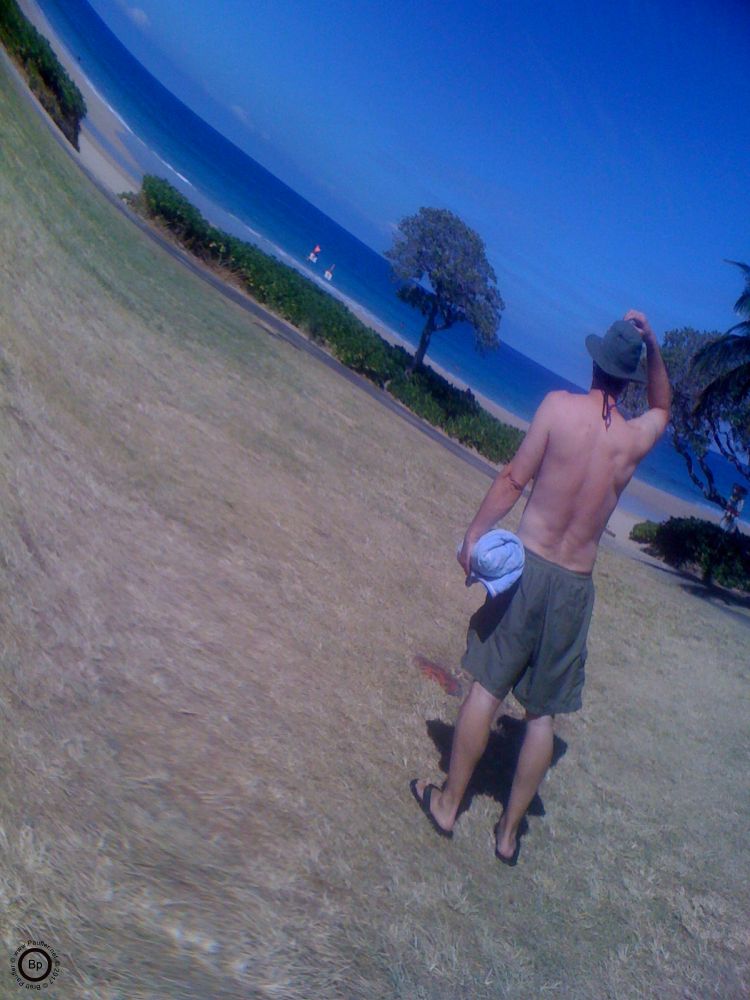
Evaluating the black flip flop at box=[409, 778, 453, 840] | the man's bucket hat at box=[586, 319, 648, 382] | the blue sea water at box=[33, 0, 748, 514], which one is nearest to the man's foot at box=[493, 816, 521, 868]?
the black flip flop at box=[409, 778, 453, 840]

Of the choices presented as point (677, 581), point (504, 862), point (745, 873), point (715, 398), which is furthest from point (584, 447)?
point (715, 398)

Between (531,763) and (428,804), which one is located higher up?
→ (531,763)

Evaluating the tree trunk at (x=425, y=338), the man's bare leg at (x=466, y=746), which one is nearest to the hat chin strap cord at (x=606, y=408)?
the man's bare leg at (x=466, y=746)

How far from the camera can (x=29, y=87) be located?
63.7ft

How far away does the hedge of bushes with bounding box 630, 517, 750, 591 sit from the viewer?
16375 millimetres

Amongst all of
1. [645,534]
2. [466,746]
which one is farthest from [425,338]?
[466,746]

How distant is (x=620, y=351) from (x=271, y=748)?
2.10 meters

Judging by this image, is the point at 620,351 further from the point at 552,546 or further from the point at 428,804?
the point at 428,804

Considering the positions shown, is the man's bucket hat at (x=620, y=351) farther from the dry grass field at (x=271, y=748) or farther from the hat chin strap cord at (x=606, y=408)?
the dry grass field at (x=271, y=748)

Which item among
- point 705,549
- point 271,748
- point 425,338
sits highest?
point 425,338

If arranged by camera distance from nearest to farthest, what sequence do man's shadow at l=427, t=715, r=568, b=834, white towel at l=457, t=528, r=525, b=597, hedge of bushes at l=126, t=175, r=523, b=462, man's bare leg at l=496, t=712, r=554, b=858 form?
white towel at l=457, t=528, r=525, b=597, man's bare leg at l=496, t=712, r=554, b=858, man's shadow at l=427, t=715, r=568, b=834, hedge of bushes at l=126, t=175, r=523, b=462

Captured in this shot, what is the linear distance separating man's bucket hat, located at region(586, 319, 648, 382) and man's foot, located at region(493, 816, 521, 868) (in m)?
1.87

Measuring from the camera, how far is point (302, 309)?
21.0 meters

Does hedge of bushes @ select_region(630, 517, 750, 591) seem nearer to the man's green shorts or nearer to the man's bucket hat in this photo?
the man's green shorts
